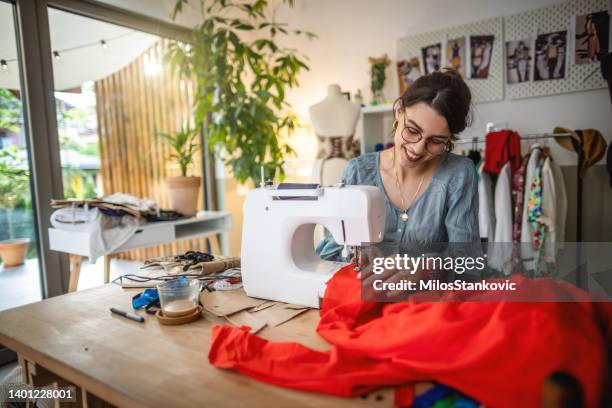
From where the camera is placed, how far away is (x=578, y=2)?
263 cm

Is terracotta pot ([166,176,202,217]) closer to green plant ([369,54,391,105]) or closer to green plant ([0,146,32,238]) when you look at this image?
green plant ([0,146,32,238])

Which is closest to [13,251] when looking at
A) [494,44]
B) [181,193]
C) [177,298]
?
[181,193]

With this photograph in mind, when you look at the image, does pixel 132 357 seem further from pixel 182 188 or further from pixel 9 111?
pixel 9 111

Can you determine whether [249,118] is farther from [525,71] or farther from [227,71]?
[525,71]

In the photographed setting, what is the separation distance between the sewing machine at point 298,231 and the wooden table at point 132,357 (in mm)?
111

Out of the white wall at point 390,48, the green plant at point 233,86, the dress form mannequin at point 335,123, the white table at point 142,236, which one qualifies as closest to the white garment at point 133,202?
the white table at point 142,236

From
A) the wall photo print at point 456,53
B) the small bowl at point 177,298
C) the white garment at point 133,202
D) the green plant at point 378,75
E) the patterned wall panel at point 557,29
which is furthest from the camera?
the green plant at point 378,75

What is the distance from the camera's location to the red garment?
251 cm

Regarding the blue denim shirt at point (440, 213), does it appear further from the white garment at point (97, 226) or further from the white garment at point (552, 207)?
the white garment at point (97, 226)

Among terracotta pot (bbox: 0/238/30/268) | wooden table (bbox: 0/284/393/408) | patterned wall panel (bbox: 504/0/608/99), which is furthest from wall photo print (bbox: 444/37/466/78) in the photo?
terracotta pot (bbox: 0/238/30/268)

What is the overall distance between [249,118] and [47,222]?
156 cm

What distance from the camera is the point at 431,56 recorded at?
10.5 ft

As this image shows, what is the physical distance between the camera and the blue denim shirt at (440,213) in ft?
4.59

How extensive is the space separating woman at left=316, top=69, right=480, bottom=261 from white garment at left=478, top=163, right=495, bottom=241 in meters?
1.21
